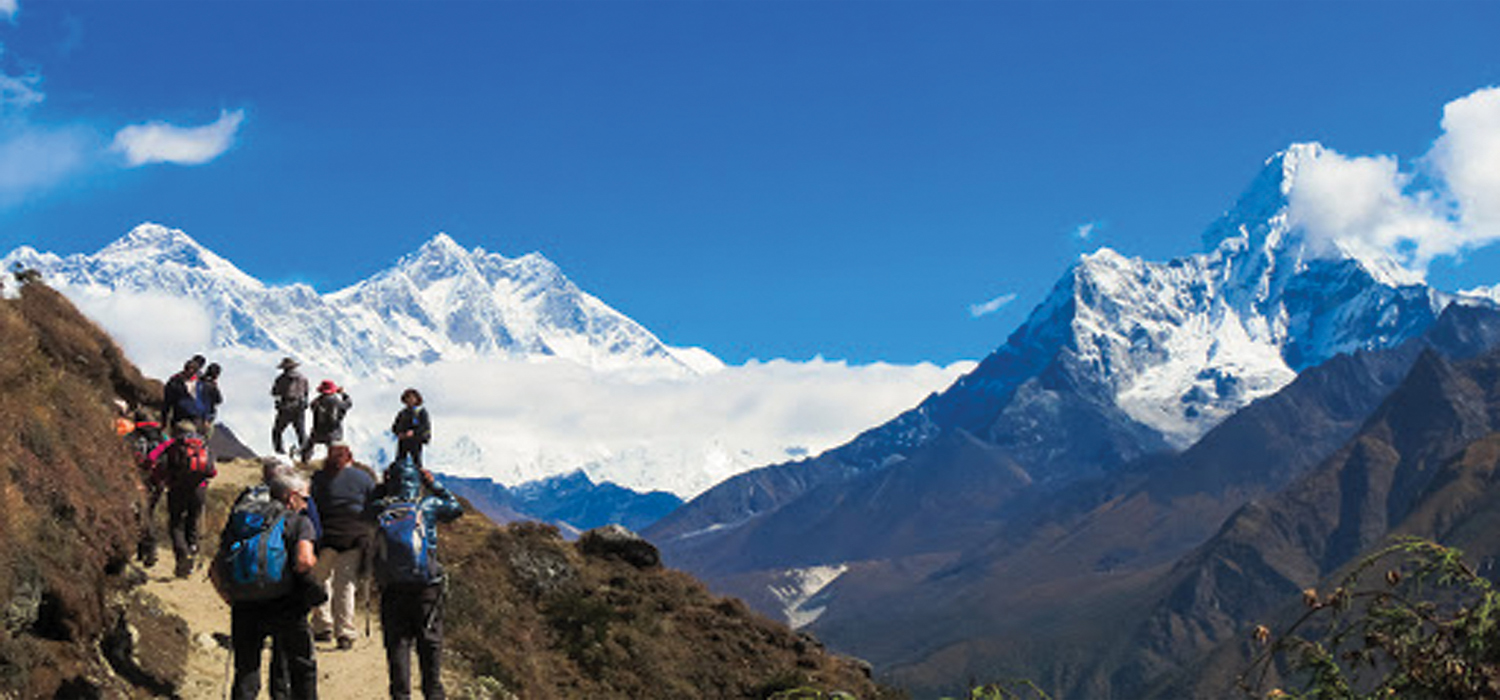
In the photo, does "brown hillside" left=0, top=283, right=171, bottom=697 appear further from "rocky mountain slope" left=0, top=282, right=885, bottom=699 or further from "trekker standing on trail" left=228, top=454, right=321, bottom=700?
"trekker standing on trail" left=228, top=454, right=321, bottom=700

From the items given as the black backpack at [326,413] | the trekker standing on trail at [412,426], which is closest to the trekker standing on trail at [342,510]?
the trekker standing on trail at [412,426]

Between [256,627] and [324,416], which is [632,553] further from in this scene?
[256,627]

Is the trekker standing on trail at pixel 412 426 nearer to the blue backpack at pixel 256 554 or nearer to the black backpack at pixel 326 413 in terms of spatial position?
the black backpack at pixel 326 413

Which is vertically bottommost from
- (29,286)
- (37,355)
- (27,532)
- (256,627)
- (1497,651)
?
(1497,651)

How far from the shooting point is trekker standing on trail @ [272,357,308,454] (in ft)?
101

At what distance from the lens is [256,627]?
46.1 ft

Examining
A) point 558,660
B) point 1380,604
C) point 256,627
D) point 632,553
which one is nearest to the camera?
point 1380,604

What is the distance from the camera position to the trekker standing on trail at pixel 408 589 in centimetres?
1571

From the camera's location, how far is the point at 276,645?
1445 cm

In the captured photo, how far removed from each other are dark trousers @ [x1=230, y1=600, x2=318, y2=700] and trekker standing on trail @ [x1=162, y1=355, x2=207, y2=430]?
36.1 feet

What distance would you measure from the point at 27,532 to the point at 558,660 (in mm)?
11706

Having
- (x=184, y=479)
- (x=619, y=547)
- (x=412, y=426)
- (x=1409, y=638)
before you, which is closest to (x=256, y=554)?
(x=184, y=479)

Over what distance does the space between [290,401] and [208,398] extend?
5181mm

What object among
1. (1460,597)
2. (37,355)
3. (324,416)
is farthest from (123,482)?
(1460,597)
